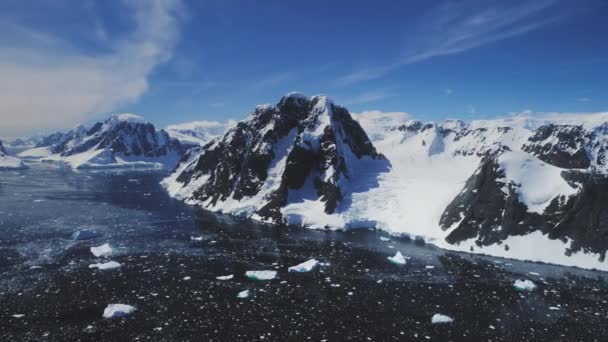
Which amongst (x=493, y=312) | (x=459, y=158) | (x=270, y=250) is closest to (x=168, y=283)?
(x=270, y=250)

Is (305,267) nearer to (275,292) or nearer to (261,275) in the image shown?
(261,275)

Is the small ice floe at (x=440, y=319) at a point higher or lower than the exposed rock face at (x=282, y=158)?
lower

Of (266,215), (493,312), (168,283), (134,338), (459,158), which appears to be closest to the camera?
(134,338)

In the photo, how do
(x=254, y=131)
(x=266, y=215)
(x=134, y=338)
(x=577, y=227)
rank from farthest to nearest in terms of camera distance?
(x=254, y=131), (x=266, y=215), (x=577, y=227), (x=134, y=338)

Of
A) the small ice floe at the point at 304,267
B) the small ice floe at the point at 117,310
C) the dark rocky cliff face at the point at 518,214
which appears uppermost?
the dark rocky cliff face at the point at 518,214

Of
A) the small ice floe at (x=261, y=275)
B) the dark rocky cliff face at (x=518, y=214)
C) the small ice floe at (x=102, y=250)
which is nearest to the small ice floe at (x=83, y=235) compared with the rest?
the small ice floe at (x=102, y=250)

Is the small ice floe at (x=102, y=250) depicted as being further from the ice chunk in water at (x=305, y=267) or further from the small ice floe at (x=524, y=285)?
the small ice floe at (x=524, y=285)

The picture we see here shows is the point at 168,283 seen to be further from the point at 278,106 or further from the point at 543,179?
the point at 278,106
